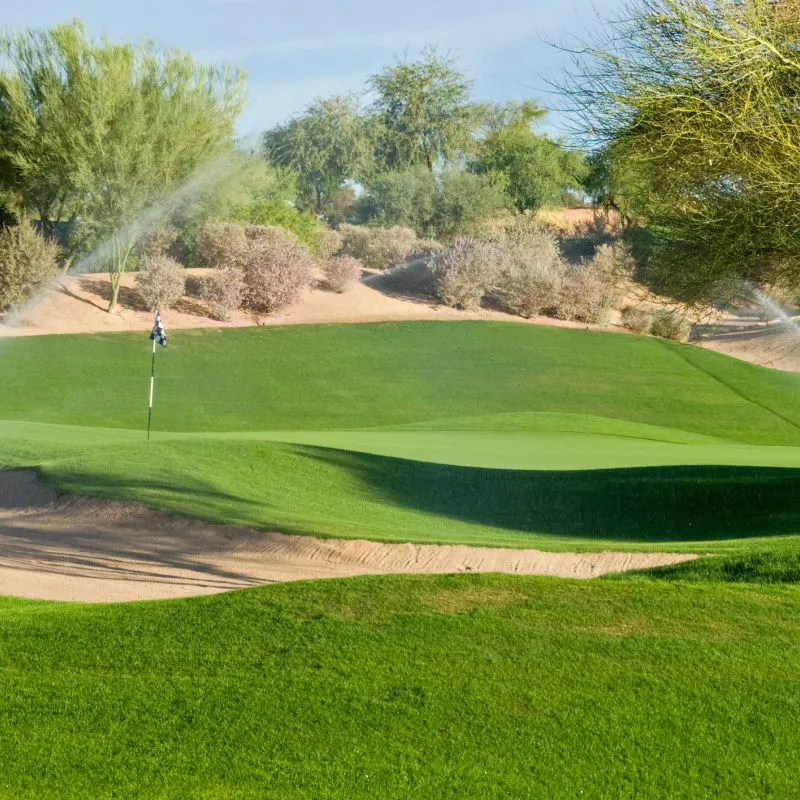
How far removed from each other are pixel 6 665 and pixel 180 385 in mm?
25367

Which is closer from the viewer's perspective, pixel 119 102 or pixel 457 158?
pixel 119 102

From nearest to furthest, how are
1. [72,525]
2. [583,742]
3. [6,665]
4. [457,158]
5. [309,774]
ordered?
[309,774], [583,742], [6,665], [72,525], [457,158]

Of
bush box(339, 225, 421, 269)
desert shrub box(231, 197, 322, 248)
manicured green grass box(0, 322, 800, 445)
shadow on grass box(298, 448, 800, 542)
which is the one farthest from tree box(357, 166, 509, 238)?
shadow on grass box(298, 448, 800, 542)

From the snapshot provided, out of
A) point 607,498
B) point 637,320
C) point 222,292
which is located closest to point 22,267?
point 222,292

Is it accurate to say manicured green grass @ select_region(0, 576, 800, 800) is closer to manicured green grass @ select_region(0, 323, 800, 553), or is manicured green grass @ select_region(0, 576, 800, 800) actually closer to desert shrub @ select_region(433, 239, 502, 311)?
manicured green grass @ select_region(0, 323, 800, 553)

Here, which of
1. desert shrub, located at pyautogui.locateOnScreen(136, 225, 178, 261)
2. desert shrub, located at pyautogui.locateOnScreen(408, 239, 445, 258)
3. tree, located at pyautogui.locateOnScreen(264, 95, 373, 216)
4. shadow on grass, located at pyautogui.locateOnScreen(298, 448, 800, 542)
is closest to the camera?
shadow on grass, located at pyautogui.locateOnScreen(298, 448, 800, 542)

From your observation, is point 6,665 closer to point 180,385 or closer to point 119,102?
point 180,385

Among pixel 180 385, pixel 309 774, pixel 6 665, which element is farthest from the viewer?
pixel 180 385

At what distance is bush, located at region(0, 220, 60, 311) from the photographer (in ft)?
117

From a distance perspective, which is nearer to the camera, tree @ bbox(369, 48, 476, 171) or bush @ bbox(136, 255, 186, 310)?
bush @ bbox(136, 255, 186, 310)

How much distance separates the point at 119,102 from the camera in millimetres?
37750

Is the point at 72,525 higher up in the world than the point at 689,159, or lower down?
lower down

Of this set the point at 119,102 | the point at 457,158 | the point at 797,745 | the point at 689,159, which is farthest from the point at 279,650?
the point at 457,158

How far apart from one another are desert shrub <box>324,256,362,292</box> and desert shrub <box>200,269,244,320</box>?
16.1ft
